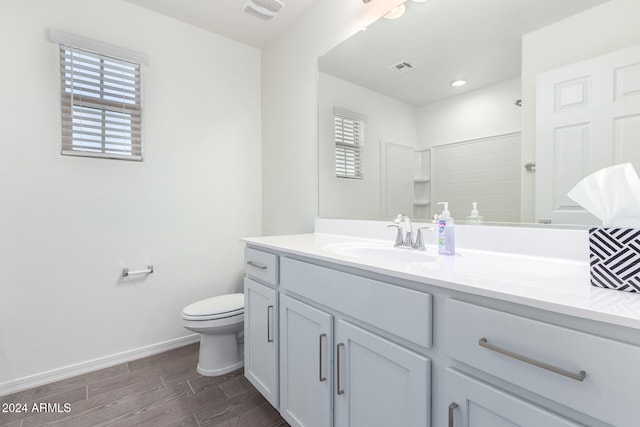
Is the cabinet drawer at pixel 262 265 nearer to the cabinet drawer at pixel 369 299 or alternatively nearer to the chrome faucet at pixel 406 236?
the cabinet drawer at pixel 369 299

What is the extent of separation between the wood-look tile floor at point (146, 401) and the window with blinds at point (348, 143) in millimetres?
1398

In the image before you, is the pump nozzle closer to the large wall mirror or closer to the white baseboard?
the large wall mirror

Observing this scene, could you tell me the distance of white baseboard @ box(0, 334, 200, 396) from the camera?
1688mm

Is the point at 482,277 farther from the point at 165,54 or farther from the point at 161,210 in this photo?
the point at 165,54

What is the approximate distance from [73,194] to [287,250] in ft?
4.94

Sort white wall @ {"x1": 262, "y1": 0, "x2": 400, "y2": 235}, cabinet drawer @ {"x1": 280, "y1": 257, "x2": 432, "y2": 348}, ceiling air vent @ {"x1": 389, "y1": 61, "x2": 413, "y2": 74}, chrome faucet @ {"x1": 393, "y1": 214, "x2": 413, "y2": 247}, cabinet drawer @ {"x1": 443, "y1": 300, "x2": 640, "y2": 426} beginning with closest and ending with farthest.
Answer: cabinet drawer @ {"x1": 443, "y1": 300, "x2": 640, "y2": 426} → cabinet drawer @ {"x1": 280, "y1": 257, "x2": 432, "y2": 348} → chrome faucet @ {"x1": 393, "y1": 214, "x2": 413, "y2": 247} → ceiling air vent @ {"x1": 389, "y1": 61, "x2": 413, "y2": 74} → white wall @ {"x1": 262, "y1": 0, "x2": 400, "y2": 235}

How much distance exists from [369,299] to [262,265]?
71cm

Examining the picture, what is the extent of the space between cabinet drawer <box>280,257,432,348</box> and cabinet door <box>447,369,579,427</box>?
115 millimetres

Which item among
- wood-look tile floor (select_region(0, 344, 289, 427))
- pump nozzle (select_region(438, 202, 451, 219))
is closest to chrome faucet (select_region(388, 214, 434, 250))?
pump nozzle (select_region(438, 202, 451, 219))

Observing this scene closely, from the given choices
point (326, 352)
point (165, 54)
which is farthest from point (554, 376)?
point (165, 54)

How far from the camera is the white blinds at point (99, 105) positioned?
181 cm

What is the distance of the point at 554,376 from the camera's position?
22.4 inches

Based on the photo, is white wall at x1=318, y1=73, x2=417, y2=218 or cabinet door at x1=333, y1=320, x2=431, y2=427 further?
white wall at x1=318, y1=73, x2=417, y2=218

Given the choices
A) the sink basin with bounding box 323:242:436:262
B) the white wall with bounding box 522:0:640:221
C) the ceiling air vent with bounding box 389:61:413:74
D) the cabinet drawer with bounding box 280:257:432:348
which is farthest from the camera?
the ceiling air vent with bounding box 389:61:413:74
